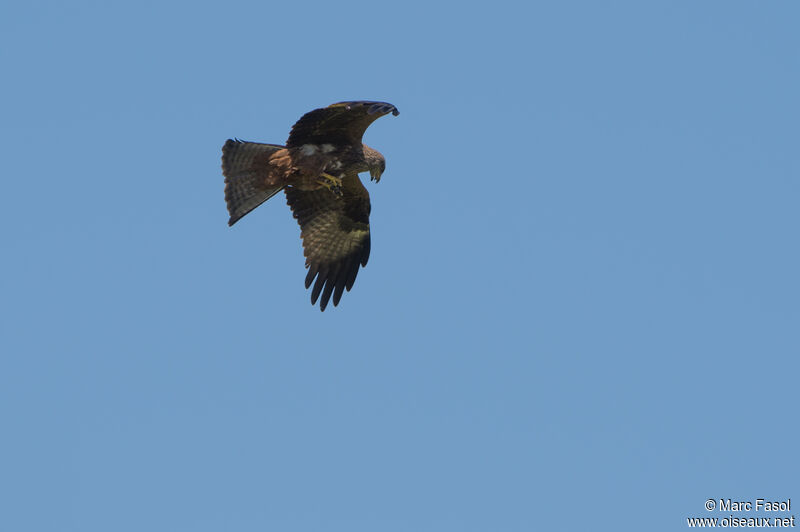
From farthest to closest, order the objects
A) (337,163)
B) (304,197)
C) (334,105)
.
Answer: (304,197) < (337,163) < (334,105)

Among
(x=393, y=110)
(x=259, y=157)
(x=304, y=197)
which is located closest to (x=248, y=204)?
(x=259, y=157)

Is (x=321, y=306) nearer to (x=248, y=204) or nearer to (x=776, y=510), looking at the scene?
(x=248, y=204)

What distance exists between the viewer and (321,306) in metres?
10.7

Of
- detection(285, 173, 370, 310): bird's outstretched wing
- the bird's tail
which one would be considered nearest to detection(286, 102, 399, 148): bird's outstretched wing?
the bird's tail

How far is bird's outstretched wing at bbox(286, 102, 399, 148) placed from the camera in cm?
898

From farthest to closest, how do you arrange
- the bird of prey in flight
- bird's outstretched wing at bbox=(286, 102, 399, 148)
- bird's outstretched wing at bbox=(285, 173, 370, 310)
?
bird's outstretched wing at bbox=(285, 173, 370, 310) → the bird of prey in flight → bird's outstretched wing at bbox=(286, 102, 399, 148)

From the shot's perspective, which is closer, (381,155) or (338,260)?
(381,155)

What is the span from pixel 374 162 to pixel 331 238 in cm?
137

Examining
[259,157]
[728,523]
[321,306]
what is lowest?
[728,523]

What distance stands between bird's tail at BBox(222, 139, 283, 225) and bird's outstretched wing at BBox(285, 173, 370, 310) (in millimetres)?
1096

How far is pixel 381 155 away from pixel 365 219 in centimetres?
106

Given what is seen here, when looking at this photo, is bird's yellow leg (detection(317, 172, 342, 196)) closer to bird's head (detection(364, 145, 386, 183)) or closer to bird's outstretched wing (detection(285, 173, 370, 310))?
bird's head (detection(364, 145, 386, 183))

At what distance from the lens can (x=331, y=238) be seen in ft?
35.4

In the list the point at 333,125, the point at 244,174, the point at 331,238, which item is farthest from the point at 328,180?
the point at 331,238
